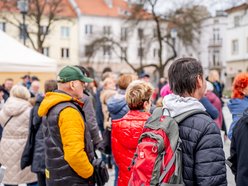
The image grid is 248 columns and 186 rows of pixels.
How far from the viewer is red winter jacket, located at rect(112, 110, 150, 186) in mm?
4480

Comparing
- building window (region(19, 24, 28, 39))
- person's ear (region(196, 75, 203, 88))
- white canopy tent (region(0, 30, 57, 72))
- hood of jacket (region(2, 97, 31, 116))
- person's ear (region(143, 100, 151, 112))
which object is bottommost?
hood of jacket (region(2, 97, 31, 116))

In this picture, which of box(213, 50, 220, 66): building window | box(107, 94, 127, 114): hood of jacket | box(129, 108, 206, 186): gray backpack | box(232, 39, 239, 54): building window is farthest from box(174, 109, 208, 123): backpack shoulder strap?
box(213, 50, 220, 66): building window

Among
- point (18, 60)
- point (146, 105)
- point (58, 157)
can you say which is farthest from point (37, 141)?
point (18, 60)

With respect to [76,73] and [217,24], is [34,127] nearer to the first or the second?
[76,73]

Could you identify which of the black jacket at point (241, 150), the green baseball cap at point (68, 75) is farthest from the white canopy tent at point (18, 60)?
the black jacket at point (241, 150)

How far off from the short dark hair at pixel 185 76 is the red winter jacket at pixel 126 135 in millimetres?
1429

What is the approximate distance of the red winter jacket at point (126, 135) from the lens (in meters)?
4.48

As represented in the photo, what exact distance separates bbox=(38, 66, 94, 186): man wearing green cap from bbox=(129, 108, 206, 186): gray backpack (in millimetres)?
1209

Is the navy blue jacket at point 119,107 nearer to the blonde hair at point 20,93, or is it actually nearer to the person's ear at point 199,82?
the blonde hair at point 20,93

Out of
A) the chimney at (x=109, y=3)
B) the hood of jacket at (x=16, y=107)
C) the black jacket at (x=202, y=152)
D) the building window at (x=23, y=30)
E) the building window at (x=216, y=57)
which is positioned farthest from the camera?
the building window at (x=216, y=57)

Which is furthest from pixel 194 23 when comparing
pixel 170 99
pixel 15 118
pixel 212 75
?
pixel 170 99

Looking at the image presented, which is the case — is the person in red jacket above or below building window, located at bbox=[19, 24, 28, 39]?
below

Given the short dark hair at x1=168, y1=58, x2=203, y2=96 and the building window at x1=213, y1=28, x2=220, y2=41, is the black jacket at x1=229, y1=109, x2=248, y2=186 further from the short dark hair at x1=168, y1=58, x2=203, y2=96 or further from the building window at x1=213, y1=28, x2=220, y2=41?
the building window at x1=213, y1=28, x2=220, y2=41

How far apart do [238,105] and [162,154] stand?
285 centimetres
